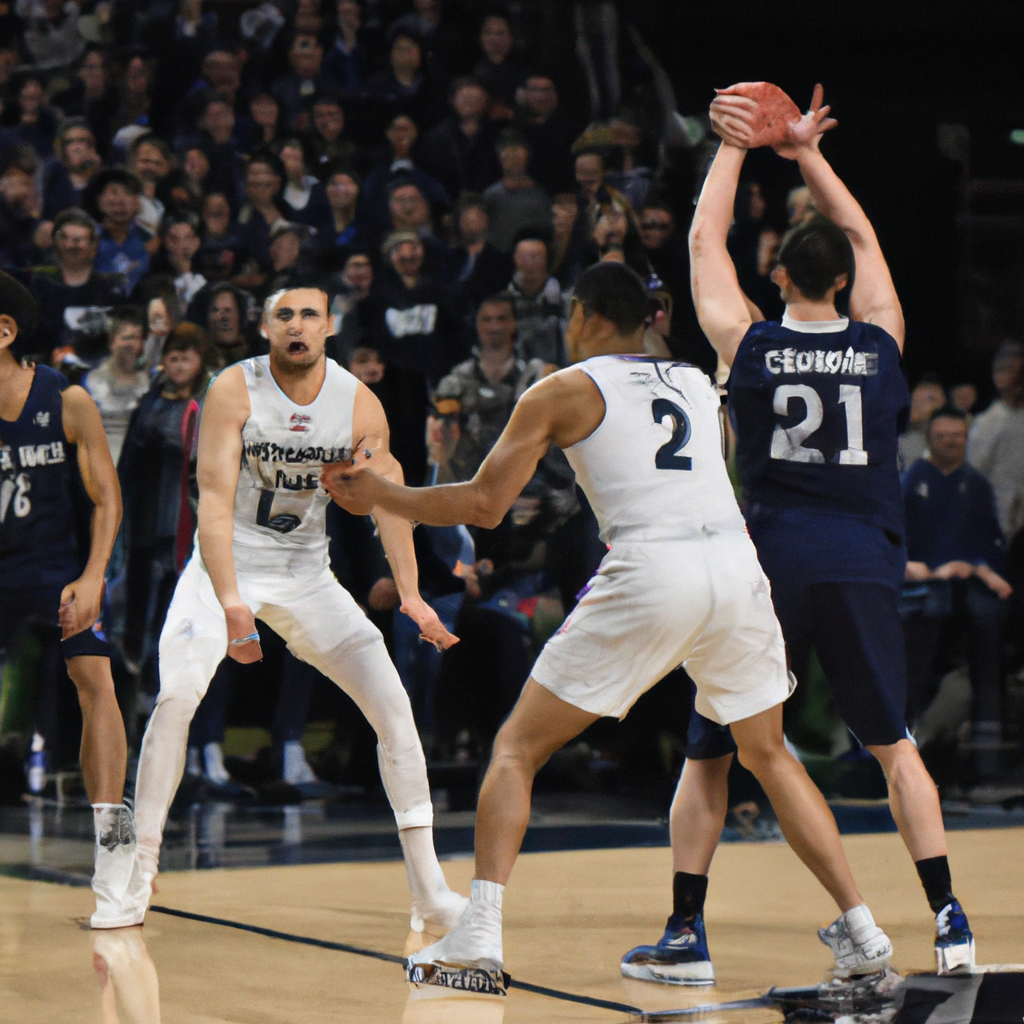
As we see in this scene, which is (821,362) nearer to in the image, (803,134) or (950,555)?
(803,134)

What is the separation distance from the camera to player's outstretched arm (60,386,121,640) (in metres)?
5.13

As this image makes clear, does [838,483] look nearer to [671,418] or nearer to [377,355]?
[671,418]

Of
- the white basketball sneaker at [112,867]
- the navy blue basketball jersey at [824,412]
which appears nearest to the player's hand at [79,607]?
the white basketball sneaker at [112,867]

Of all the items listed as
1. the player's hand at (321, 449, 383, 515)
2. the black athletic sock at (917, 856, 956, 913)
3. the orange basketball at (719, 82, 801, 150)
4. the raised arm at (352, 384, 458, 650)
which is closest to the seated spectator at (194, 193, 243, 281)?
the raised arm at (352, 384, 458, 650)

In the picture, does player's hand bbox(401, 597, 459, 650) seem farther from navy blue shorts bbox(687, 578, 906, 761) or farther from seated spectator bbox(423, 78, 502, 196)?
seated spectator bbox(423, 78, 502, 196)

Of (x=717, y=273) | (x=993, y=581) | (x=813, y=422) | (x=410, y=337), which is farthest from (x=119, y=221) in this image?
(x=813, y=422)

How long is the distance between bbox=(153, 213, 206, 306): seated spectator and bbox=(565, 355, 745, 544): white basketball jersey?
5480 mm

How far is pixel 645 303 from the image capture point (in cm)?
424

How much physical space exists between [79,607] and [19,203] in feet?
17.2

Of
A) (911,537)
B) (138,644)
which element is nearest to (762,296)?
(911,537)

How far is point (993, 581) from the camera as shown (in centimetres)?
Result: 827

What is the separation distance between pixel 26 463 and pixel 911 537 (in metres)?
4.76

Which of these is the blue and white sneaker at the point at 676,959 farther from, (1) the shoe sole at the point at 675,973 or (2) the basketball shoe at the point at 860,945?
(2) the basketball shoe at the point at 860,945

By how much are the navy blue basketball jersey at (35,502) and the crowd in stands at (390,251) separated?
2.08m
